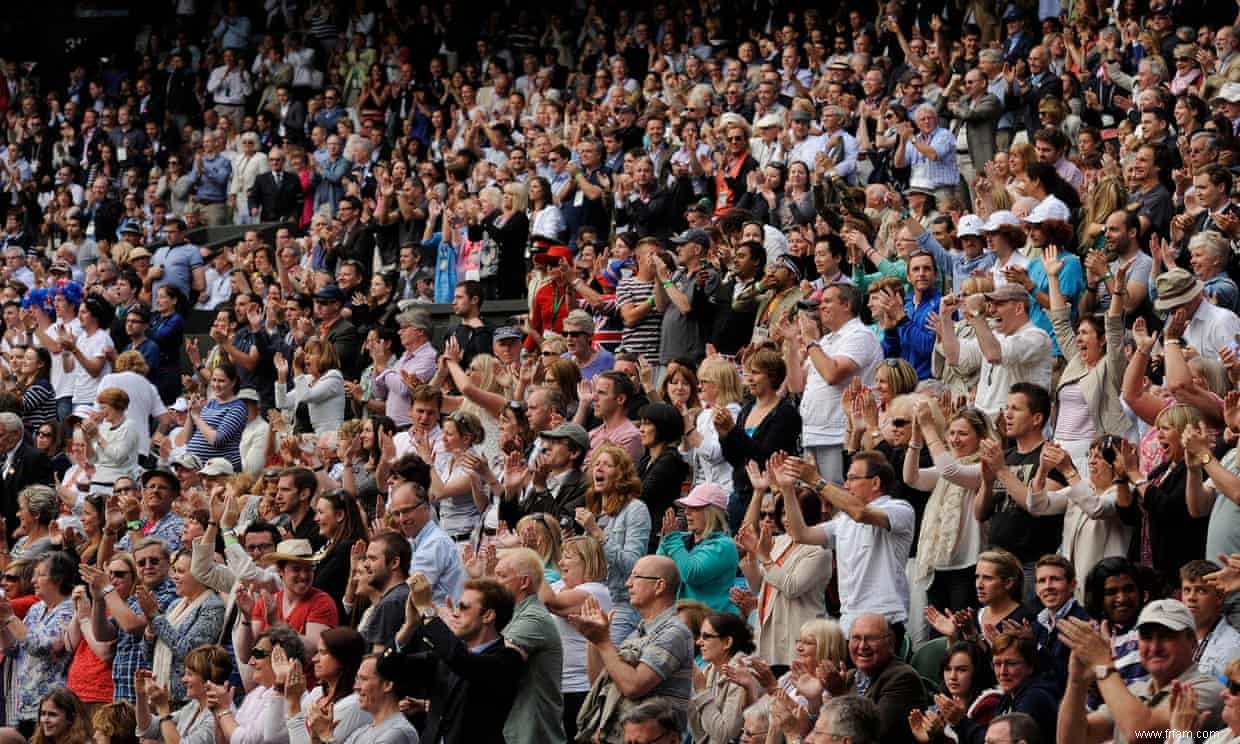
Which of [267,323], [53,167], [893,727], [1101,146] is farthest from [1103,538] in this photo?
[53,167]

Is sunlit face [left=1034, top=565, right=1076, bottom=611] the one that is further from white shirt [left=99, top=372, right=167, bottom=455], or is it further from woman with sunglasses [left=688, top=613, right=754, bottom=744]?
white shirt [left=99, top=372, right=167, bottom=455]

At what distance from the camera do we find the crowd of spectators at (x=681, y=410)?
840cm

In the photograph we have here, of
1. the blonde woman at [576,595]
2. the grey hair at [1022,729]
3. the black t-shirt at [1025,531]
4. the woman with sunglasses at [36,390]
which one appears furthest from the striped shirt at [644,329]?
the grey hair at [1022,729]

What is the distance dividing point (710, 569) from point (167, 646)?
2.90 meters

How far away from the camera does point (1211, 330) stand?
10.8 meters

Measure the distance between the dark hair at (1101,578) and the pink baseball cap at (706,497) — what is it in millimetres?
2118

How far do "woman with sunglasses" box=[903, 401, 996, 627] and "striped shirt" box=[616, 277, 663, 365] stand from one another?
4.48m

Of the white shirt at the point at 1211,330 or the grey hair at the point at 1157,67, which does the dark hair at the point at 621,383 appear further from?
the grey hair at the point at 1157,67

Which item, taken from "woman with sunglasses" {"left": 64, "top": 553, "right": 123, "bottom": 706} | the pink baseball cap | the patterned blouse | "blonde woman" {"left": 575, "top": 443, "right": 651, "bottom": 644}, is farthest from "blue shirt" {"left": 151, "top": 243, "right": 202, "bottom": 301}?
the pink baseball cap

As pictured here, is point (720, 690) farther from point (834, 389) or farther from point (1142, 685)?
point (834, 389)

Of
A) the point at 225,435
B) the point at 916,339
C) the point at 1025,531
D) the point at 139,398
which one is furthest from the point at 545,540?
the point at 139,398

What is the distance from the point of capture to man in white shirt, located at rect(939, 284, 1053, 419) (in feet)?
36.4

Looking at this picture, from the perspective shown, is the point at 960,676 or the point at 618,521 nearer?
the point at 960,676

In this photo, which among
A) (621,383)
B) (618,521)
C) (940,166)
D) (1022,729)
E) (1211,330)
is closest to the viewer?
(1022,729)
